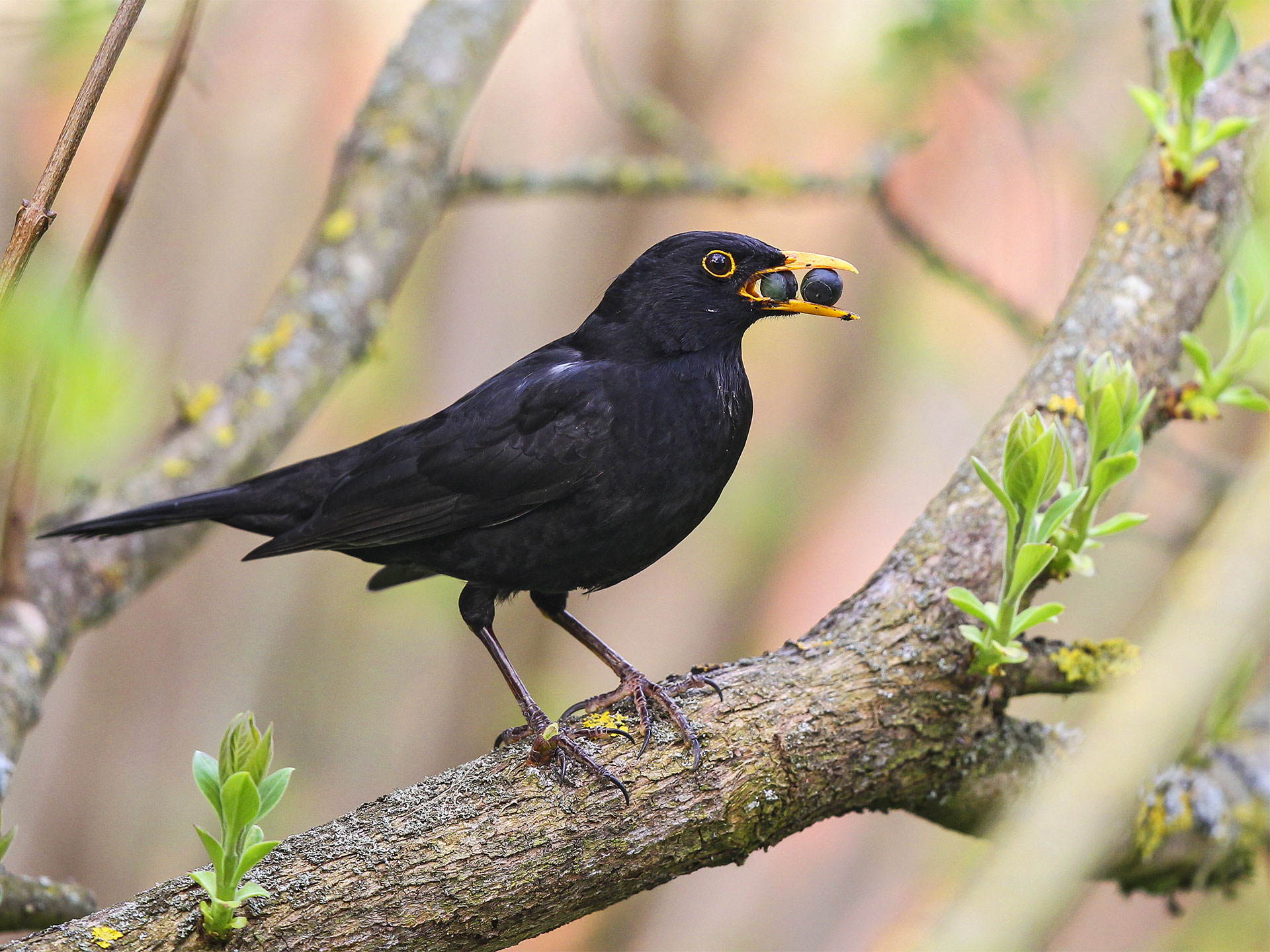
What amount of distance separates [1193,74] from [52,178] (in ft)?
7.46

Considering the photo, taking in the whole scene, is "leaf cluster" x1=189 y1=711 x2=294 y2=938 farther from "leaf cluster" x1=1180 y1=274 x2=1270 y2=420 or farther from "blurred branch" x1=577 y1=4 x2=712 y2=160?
"blurred branch" x1=577 y1=4 x2=712 y2=160

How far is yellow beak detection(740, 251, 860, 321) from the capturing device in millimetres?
2553

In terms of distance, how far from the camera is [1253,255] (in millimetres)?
2352

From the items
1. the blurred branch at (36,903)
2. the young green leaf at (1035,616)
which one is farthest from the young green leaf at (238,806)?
the young green leaf at (1035,616)

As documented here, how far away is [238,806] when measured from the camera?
1650 millimetres

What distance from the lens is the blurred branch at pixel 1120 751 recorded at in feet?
2.52

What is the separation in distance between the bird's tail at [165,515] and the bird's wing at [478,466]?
209mm

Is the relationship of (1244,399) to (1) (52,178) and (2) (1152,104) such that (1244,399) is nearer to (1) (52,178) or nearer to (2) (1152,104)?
(2) (1152,104)

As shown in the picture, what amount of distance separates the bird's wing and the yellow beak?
44 cm

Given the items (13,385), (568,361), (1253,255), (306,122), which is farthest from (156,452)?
(306,122)

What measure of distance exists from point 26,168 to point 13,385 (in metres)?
3.66

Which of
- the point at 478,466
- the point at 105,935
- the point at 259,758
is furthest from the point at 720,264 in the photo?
the point at 105,935

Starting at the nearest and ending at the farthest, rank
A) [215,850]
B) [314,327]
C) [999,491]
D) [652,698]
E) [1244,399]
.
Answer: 1. [215,850]
2. [999,491]
3. [652,698]
4. [1244,399]
5. [314,327]

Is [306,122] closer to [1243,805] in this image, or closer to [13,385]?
[13,385]
